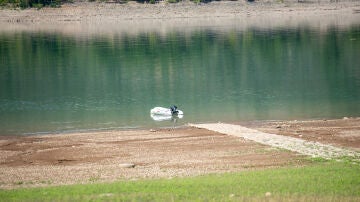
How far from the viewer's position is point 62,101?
45.2 meters

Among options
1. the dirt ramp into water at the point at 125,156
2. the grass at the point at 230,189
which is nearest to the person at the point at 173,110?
the dirt ramp into water at the point at 125,156

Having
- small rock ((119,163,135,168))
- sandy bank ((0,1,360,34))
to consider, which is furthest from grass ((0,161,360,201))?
sandy bank ((0,1,360,34))

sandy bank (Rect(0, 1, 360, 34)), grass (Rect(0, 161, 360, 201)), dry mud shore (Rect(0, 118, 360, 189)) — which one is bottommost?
sandy bank (Rect(0, 1, 360, 34))

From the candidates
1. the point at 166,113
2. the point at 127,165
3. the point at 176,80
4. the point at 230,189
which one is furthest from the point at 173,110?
the point at 230,189

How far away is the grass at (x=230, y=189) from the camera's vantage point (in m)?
18.7

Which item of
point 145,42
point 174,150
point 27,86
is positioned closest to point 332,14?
point 145,42

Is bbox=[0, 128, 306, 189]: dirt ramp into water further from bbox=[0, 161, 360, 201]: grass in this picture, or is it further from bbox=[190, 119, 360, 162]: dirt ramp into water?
bbox=[0, 161, 360, 201]: grass

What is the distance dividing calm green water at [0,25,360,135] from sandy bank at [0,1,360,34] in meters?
26.5

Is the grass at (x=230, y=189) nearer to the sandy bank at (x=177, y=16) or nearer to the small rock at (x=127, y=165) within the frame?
the small rock at (x=127, y=165)

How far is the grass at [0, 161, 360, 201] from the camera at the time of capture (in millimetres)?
18703

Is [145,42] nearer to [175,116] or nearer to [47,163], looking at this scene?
[175,116]

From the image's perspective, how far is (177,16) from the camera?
12656cm

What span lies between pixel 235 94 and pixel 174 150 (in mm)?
18288

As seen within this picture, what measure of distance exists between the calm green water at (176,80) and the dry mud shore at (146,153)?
3.94 meters
